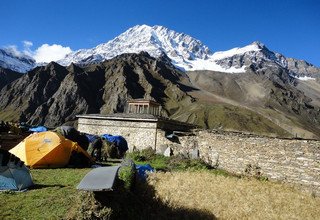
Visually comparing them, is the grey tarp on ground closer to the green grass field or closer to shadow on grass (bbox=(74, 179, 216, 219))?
shadow on grass (bbox=(74, 179, 216, 219))

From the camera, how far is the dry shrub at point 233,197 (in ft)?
48.4

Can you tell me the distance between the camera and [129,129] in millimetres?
40125

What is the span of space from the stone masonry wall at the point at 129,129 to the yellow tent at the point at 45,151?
16636mm

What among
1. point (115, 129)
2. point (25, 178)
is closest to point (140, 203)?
point (25, 178)

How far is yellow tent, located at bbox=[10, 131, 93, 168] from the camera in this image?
19844 mm

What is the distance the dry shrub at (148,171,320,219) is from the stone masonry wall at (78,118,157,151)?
16155 millimetres

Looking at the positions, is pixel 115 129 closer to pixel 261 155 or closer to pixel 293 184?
pixel 261 155

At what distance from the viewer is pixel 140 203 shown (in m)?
12.0

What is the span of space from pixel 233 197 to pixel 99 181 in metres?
8.68

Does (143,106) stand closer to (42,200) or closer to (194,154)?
(194,154)

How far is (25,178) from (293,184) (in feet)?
50.3

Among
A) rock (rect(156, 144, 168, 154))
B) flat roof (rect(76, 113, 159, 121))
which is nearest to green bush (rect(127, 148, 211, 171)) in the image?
rock (rect(156, 144, 168, 154))

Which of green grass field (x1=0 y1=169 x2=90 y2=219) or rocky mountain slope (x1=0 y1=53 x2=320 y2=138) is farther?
rocky mountain slope (x1=0 y1=53 x2=320 y2=138)

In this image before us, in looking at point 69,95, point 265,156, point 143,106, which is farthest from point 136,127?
point 69,95
